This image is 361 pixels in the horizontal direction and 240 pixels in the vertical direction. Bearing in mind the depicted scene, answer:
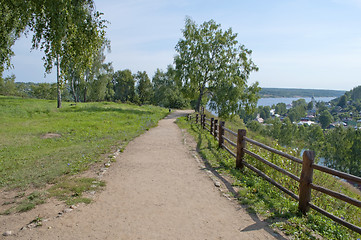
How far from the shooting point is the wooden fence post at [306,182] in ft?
15.7

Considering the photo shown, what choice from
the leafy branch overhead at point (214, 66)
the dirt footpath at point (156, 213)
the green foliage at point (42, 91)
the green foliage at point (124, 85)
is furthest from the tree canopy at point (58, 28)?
the green foliage at point (42, 91)

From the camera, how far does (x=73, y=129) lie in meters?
16.6

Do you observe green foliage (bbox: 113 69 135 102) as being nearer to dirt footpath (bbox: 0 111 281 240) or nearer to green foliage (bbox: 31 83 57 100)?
green foliage (bbox: 31 83 57 100)

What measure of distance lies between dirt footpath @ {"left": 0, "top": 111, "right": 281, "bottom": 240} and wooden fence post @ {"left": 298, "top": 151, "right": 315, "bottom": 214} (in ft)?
3.56

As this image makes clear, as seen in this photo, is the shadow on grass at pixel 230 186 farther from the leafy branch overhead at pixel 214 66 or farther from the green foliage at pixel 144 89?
the green foliage at pixel 144 89

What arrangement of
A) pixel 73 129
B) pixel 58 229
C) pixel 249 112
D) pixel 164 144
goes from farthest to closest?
pixel 249 112 < pixel 73 129 < pixel 164 144 < pixel 58 229

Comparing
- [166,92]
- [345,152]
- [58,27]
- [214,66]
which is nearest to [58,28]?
[58,27]

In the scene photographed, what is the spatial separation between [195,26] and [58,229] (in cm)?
3366

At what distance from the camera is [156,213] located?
493 centimetres

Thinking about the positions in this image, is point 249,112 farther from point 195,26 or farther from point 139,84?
point 139,84

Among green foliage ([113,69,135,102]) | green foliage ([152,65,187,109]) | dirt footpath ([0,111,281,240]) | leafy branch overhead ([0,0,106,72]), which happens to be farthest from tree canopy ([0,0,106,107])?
green foliage ([113,69,135,102])

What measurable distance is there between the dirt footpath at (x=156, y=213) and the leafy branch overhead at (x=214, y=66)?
25.3 m

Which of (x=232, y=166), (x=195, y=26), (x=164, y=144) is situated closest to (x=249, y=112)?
(x=195, y=26)

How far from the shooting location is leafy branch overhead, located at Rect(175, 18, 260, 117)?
31.9 meters
